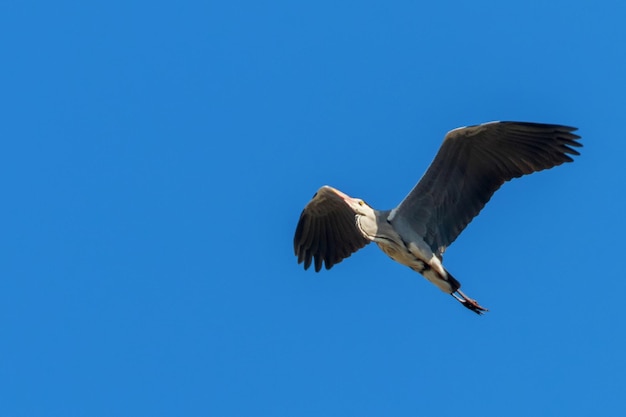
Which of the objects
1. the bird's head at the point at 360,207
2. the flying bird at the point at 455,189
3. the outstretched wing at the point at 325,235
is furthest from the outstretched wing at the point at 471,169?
→ the outstretched wing at the point at 325,235

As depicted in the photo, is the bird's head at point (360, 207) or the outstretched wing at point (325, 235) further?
the outstretched wing at point (325, 235)

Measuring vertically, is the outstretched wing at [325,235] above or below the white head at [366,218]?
above

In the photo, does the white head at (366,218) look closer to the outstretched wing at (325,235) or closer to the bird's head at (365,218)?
the bird's head at (365,218)

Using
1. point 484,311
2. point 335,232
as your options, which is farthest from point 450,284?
point 335,232

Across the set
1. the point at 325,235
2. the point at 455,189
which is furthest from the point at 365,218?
the point at 325,235

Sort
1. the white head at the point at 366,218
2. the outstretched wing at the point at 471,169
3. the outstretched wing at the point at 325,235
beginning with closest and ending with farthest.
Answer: the outstretched wing at the point at 471,169 < the white head at the point at 366,218 < the outstretched wing at the point at 325,235

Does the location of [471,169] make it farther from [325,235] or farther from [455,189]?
[325,235]

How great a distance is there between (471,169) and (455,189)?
38 centimetres

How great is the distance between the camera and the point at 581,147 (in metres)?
27.5

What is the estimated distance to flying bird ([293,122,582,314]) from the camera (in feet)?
90.5

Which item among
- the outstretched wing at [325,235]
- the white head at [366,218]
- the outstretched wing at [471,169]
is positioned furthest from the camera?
the outstretched wing at [325,235]

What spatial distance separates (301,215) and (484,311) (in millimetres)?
3425

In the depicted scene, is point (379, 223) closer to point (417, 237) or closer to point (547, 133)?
point (417, 237)

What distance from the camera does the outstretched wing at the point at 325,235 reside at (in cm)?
2942
